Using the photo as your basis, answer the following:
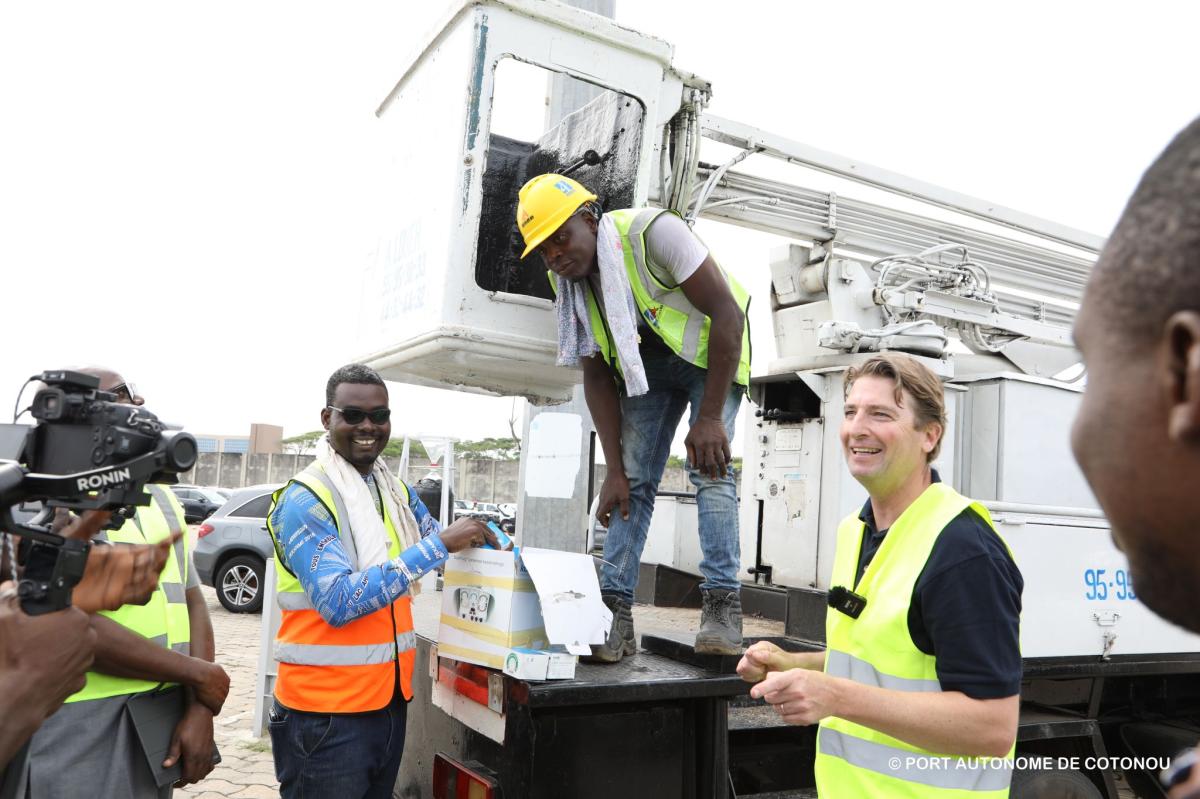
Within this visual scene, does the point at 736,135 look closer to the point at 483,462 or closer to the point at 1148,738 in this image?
the point at 1148,738

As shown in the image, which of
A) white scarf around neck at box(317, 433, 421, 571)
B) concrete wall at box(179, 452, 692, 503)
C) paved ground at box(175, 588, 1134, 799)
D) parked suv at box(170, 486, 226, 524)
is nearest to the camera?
white scarf around neck at box(317, 433, 421, 571)

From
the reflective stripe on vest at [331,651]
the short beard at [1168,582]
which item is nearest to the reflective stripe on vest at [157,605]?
the reflective stripe on vest at [331,651]

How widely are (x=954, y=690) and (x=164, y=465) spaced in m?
1.50

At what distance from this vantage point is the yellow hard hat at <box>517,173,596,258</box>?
285 cm

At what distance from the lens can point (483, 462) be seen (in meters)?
29.5

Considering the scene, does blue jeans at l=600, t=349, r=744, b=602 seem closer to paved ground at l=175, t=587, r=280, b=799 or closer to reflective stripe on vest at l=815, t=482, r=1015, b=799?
reflective stripe on vest at l=815, t=482, r=1015, b=799

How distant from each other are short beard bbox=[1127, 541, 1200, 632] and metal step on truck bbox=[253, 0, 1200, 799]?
77.1 inches

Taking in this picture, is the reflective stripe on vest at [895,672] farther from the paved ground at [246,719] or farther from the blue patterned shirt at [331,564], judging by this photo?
the paved ground at [246,719]

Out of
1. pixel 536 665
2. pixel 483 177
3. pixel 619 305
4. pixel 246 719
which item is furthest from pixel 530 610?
pixel 246 719

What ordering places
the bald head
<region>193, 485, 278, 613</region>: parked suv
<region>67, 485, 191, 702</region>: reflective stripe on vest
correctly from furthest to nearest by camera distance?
<region>193, 485, 278, 613</region>: parked suv
<region>67, 485, 191, 702</region>: reflective stripe on vest
the bald head

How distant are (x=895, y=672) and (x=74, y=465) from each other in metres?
1.57

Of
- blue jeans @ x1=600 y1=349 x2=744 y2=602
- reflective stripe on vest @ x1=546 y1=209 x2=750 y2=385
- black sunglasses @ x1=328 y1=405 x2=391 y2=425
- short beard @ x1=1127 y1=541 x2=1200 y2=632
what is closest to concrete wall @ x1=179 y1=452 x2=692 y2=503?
blue jeans @ x1=600 y1=349 x2=744 y2=602

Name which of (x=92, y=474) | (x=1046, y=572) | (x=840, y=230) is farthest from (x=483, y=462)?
(x=92, y=474)

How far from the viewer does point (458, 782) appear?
268 centimetres
